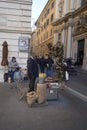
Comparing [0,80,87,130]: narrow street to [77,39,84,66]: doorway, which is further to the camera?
[77,39,84,66]: doorway

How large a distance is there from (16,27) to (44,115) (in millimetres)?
8333

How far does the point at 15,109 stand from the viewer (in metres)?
7.70

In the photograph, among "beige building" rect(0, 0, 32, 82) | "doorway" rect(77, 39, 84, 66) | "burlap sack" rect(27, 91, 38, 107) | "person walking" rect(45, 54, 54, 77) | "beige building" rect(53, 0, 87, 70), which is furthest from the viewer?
"doorway" rect(77, 39, 84, 66)

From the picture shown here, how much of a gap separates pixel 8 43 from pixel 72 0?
2853 centimetres

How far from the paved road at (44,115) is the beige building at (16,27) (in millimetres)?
5321

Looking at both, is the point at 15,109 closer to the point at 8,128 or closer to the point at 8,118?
the point at 8,118

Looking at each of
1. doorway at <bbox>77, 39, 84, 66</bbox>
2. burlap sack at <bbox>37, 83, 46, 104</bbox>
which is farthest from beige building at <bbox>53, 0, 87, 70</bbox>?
burlap sack at <bbox>37, 83, 46, 104</bbox>

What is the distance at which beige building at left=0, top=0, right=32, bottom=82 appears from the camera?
46.2 feet

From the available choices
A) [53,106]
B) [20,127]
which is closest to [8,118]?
[20,127]

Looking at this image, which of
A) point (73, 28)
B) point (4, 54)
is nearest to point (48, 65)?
point (4, 54)

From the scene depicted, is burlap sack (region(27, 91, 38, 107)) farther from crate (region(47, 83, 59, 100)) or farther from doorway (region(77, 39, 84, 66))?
doorway (region(77, 39, 84, 66))

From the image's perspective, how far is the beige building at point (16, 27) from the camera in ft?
46.2

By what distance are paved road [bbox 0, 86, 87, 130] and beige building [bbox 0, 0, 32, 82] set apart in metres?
5.32

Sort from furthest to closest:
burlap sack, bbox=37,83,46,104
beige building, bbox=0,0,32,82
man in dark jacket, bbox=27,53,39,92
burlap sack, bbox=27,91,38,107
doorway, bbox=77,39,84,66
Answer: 1. doorway, bbox=77,39,84,66
2. beige building, bbox=0,0,32,82
3. man in dark jacket, bbox=27,53,39,92
4. burlap sack, bbox=37,83,46,104
5. burlap sack, bbox=27,91,38,107
